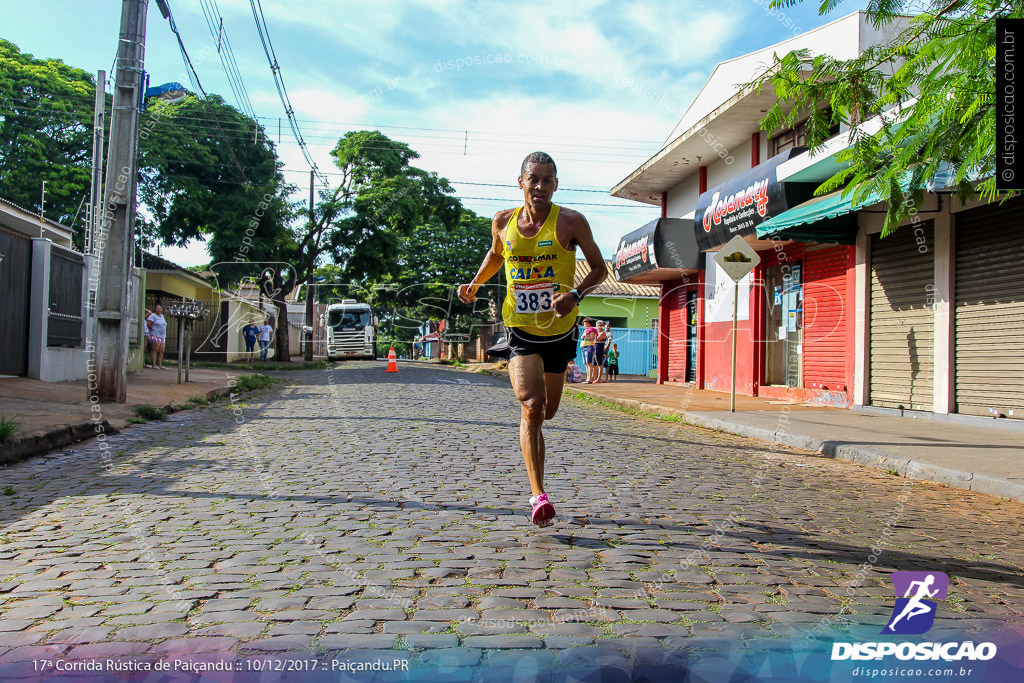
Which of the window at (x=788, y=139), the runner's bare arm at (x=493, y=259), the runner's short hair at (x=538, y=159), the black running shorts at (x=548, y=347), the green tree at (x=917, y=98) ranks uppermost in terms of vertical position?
the window at (x=788, y=139)

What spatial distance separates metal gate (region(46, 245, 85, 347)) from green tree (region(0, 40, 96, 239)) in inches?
711

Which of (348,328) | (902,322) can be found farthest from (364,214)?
(902,322)

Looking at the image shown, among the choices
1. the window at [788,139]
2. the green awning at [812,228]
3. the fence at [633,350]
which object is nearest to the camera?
the green awning at [812,228]

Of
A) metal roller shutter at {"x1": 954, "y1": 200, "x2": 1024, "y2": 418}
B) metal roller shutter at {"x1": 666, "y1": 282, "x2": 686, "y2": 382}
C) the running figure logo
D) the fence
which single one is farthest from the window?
the fence

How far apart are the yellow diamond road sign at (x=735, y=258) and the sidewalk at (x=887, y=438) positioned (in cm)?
210

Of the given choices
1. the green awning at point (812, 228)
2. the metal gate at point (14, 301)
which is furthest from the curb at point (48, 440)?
the green awning at point (812, 228)

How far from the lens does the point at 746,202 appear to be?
564 inches

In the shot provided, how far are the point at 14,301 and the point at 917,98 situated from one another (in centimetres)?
1283

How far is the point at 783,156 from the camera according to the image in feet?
43.3

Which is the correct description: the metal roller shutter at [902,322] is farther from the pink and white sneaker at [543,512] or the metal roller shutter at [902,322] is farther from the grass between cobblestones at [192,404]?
the grass between cobblestones at [192,404]

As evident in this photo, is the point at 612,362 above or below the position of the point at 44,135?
below

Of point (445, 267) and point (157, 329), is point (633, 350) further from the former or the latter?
point (157, 329)

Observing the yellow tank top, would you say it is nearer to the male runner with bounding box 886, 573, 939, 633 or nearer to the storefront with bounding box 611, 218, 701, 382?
the male runner with bounding box 886, 573, 939, 633

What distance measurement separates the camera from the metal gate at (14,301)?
38.9 feet
